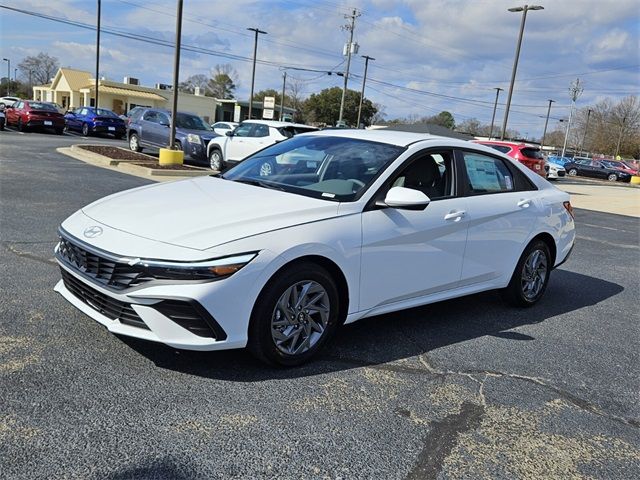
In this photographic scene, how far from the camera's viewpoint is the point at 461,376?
401cm

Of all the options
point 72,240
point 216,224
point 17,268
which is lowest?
point 17,268

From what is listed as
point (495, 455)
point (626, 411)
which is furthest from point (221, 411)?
point (626, 411)

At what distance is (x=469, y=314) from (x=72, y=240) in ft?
11.5

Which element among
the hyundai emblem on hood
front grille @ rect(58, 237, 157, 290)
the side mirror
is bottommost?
front grille @ rect(58, 237, 157, 290)

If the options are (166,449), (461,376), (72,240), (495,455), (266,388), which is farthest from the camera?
(461,376)

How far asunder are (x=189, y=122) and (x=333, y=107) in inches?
2549

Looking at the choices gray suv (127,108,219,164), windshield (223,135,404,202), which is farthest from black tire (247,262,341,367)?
gray suv (127,108,219,164)

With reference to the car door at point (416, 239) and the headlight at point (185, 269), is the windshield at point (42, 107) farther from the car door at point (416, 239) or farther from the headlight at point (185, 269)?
the headlight at point (185, 269)

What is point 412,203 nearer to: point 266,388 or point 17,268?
point 266,388

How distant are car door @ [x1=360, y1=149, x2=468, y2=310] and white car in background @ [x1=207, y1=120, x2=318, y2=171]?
11788 mm

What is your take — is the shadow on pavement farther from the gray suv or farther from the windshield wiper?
the gray suv

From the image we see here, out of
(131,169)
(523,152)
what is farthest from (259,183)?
(523,152)

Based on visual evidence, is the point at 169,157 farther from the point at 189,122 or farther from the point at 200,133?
the point at 189,122

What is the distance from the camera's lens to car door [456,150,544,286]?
16.3 ft
